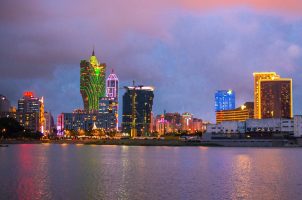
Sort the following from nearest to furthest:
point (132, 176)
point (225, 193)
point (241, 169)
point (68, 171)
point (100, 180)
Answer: point (225, 193)
point (100, 180)
point (132, 176)
point (68, 171)
point (241, 169)

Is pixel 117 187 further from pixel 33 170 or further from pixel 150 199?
pixel 33 170

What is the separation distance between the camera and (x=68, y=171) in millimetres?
82938

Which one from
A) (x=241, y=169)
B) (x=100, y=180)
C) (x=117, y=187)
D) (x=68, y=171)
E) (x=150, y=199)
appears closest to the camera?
(x=150, y=199)

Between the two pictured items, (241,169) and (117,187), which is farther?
(241,169)

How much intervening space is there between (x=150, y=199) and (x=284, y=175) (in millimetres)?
34134

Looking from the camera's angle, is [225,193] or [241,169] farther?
[241,169]

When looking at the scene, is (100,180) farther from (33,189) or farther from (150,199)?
(150,199)

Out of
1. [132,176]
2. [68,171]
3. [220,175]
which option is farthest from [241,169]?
[68,171]

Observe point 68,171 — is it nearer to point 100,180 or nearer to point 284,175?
point 100,180

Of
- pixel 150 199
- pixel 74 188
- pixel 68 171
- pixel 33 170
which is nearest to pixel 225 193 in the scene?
pixel 150 199

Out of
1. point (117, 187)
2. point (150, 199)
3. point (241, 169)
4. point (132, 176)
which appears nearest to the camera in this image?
point (150, 199)

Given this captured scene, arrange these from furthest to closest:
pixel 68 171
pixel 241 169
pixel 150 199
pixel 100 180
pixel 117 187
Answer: pixel 241 169
pixel 68 171
pixel 100 180
pixel 117 187
pixel 150 199

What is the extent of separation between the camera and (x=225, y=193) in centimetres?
5762

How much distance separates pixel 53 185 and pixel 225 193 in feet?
70.7
